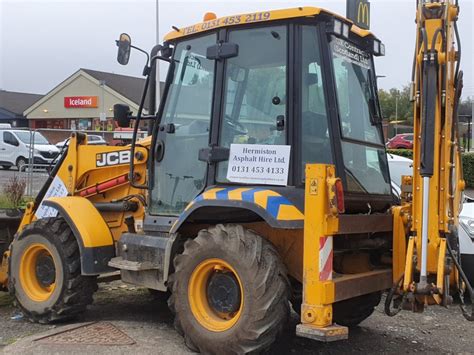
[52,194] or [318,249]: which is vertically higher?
[52,194]

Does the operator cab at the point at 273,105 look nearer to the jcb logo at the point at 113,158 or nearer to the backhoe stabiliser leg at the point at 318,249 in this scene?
the backhoe stabiliser leg at the point at 318,249

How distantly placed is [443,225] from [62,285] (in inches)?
134

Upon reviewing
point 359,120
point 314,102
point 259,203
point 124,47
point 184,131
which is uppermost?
point 124,47

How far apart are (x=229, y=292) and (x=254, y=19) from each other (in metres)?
2.08

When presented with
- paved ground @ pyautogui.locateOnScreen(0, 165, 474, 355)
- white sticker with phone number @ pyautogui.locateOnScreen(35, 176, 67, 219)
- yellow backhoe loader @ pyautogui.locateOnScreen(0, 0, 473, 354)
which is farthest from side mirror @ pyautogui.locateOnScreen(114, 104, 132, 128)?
paved ground @ pyautogui.locateOnScreen(0, 165, 474, 355)

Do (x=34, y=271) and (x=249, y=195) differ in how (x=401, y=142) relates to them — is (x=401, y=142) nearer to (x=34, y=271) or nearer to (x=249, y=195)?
(x=34, y=271)

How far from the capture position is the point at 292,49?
4355 mm

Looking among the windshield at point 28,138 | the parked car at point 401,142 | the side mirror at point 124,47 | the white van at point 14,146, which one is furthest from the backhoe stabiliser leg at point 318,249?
the parked car at point 401,142

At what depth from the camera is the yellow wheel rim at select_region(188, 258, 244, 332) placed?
431 centimetres

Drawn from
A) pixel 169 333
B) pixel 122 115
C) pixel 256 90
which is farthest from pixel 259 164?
pixel 169 333

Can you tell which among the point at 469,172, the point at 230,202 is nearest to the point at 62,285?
the point at 230,202

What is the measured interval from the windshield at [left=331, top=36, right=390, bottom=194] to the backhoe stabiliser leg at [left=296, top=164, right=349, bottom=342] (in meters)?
0.61

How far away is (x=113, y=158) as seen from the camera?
586 centimetres

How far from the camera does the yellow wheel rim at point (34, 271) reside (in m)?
5.74
